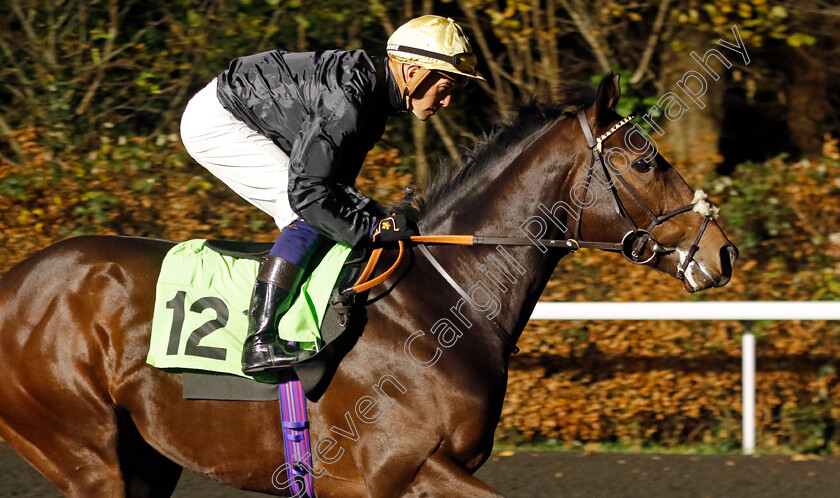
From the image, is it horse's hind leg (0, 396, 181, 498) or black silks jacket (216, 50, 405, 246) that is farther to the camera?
horse's hind leg (0, 396, 181, 498)

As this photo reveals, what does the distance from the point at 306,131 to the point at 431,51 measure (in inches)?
19.8

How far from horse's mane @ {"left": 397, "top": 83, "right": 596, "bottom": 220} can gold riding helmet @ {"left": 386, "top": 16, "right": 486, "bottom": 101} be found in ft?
0.86

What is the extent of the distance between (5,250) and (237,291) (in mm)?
3946

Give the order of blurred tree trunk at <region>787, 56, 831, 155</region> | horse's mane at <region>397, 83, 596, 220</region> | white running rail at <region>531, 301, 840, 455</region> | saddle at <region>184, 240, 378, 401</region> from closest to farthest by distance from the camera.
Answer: saddle at <region>184, 240, 378, 401</region>
horse's mane at <region>397, 83, 596, 220</region>
white running rail at <region>531, 301, 840, 455</region>
blurred tree trunk at <region>787, 56, 831, 155</region>

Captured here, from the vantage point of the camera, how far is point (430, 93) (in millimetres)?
3299

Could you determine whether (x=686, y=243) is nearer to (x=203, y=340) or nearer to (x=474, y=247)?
(x=474, y=247)

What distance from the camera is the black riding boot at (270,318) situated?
3090 mm

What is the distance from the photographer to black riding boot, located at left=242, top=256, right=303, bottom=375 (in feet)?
10.1

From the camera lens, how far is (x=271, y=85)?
3344 mm

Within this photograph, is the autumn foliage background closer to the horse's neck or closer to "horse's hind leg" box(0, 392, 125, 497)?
the horse's neck

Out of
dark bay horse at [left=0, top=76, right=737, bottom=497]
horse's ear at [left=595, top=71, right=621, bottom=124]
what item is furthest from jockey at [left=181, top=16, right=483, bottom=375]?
horse's ear at [left=595, top=71, right=621, bottom=124]

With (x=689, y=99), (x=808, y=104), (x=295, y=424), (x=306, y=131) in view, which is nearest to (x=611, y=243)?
(x=306, y=131)

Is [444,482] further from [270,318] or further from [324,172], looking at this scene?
[324,172]

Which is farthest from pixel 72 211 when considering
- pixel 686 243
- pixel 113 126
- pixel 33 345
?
pixel 686 243
